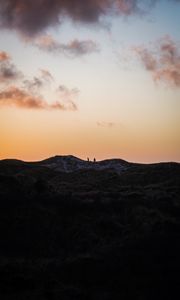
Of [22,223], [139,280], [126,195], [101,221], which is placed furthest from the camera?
[126,195]

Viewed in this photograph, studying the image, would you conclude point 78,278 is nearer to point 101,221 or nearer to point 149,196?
point 101,221

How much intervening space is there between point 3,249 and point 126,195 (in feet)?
71.8

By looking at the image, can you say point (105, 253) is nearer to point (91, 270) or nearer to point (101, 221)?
point (91, 270)

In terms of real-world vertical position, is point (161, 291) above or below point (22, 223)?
below

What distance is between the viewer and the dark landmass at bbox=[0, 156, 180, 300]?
2706cm

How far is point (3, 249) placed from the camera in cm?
3578

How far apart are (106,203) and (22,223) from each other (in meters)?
12.3

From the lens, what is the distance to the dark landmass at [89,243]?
1065 inches

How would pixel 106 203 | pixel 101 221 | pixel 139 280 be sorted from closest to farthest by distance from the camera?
pixel 139 280 → pixel 101 221 → pixel 106 203

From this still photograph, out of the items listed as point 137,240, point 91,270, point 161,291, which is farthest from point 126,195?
point 161,291

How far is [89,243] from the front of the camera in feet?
127

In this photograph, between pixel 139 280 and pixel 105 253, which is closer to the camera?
pixel 139 280

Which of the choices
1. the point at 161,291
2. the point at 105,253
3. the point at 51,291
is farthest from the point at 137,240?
the point at 51,291

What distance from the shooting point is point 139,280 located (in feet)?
94.6
